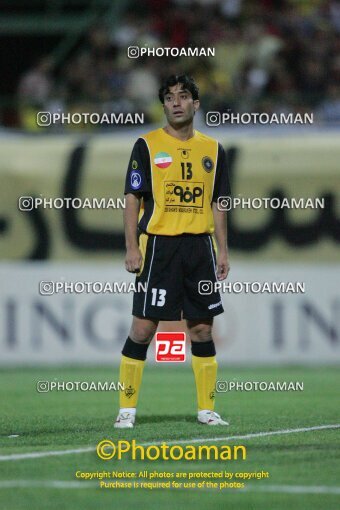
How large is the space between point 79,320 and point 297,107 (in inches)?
123

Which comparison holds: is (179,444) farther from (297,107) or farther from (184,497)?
(297,107)

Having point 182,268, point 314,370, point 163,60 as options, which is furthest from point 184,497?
point 163,60

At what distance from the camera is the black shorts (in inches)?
270

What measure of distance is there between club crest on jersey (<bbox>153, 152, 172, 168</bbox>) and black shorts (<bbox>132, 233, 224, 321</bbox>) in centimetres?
41

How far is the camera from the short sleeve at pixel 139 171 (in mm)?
6770

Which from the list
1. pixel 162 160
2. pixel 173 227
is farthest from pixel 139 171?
pixel 173 227

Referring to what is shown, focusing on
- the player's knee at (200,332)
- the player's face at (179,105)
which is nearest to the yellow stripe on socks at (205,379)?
the player's knee at (200,332)

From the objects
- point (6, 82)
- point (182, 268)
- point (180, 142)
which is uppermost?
point (6, 82)

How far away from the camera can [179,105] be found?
22.0ft

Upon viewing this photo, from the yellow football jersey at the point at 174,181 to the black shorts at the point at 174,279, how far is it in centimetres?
7

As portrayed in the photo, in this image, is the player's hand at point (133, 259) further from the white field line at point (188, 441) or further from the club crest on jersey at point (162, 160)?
the white field line at point (188, 441)

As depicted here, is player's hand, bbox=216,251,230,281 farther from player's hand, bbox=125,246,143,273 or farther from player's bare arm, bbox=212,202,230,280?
player's hand, bbox=125,246,143,273

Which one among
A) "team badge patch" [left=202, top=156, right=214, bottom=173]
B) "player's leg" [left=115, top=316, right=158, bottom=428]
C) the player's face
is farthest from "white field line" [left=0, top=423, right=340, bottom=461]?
the player's face

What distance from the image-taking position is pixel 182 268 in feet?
22.8
